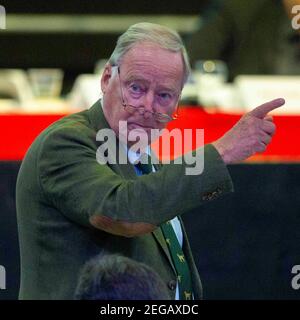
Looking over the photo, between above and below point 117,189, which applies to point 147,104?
above

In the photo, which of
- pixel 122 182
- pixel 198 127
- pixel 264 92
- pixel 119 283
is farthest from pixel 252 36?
pixel 119 283

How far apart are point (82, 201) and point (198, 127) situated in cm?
197

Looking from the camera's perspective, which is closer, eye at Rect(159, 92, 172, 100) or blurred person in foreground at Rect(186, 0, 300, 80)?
eye at Rect(159, 92, 172, 100)

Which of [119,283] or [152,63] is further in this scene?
[152,63]

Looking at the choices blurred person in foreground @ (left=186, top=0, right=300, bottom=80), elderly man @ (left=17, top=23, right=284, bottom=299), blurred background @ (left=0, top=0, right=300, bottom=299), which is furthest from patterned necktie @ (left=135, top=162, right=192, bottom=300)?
blurred person in foreground @ (left=186, top=0, right=300, bottom=80)

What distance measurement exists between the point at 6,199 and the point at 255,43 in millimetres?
6397

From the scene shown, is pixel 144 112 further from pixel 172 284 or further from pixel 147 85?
pixel 172 284

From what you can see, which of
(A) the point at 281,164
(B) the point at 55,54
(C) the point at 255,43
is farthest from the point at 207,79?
(B) the point at 55,54

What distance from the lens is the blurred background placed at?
10.9 feet

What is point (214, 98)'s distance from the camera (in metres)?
6.32

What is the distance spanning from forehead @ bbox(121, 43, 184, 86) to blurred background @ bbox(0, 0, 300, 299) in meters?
1.15

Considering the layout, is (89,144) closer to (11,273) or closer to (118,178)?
(118,178)

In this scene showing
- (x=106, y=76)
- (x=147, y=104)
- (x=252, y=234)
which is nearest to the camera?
(x=147, y=104)

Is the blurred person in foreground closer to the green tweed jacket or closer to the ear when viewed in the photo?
the ear
